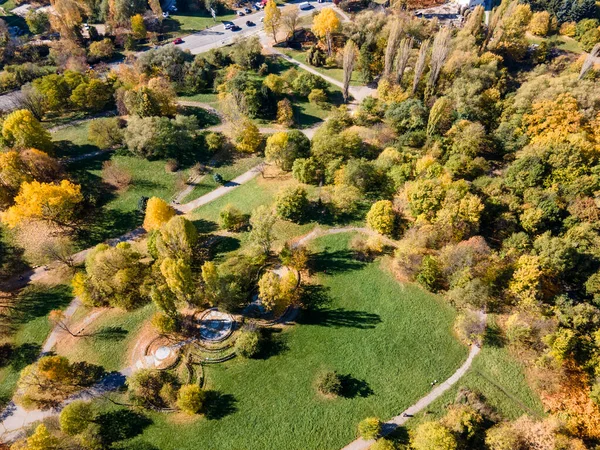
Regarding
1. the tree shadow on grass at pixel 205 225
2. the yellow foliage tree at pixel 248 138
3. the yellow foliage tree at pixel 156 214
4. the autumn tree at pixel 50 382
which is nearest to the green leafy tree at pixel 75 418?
the autumn tree at pixel 50 382

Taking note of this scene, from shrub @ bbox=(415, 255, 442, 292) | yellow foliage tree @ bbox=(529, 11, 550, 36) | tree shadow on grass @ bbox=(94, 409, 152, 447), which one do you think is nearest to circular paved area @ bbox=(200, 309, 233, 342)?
tree shadow on grass @ bbox=(94, 409, 152, 447)

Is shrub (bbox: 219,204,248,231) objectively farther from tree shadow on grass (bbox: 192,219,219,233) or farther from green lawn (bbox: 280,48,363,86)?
green lawn (bbox: 280,48,363,86)

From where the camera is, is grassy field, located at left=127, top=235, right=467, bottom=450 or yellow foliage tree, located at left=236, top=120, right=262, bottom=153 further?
yellow foliage tree, located at left=236, top=120, right=262, bottom=153

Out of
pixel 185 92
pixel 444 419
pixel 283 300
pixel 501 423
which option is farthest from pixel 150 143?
pixel 501 423

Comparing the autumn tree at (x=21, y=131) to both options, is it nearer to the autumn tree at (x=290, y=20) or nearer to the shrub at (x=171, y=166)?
the shrub at (x=171, y=166)

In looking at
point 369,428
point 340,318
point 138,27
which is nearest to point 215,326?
point 340,318
